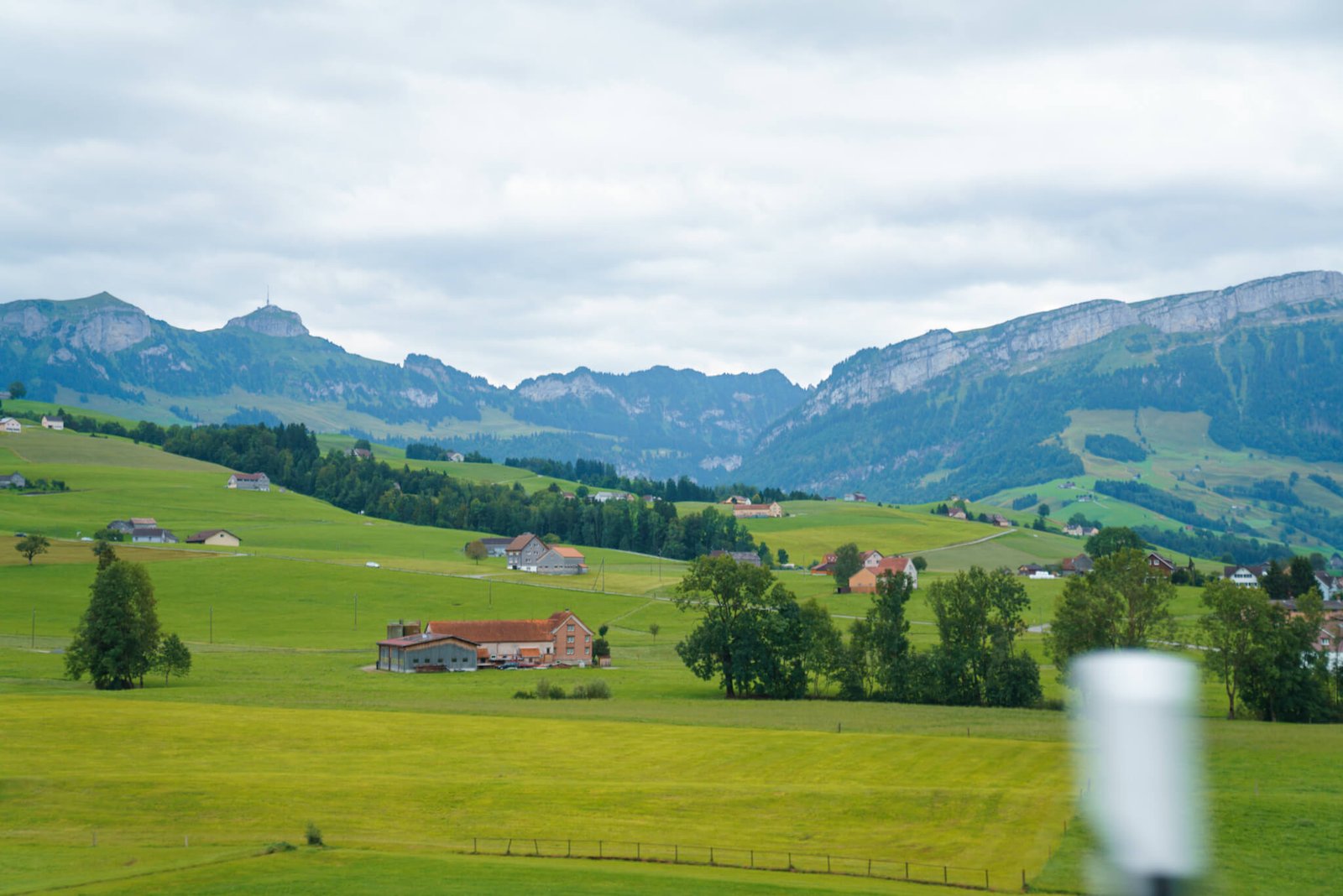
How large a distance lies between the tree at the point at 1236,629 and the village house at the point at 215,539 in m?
128

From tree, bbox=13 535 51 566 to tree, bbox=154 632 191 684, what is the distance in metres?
56.6

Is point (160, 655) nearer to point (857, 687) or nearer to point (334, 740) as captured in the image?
point (334, 740)

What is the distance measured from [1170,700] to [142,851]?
40620 mm

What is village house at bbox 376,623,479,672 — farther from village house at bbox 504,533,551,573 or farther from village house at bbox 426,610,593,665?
village house at bbox 504,533,551,573

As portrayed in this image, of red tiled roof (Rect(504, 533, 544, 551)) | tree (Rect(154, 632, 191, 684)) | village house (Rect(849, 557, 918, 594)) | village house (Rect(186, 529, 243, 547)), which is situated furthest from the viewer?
red tiled roof (Rect(504, 533, 544, 551))

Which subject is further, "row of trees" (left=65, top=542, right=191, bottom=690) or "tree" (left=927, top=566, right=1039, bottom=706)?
"row of trees" (left=65, top=542, right=191, bottom=690)

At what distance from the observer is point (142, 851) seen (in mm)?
38219

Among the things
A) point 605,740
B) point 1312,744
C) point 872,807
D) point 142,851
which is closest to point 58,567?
point 605,740

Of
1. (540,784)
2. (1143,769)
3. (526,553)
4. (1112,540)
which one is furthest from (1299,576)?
(1143,769)

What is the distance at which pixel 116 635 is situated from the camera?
80312 mm

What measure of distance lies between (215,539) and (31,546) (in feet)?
107

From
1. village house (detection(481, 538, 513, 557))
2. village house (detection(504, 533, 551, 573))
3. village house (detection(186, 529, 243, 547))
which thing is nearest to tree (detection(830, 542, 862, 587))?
village house (detection(504, 533, 551, 573))

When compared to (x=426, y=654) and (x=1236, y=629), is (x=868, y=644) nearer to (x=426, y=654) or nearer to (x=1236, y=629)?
(x=1236, y=629)

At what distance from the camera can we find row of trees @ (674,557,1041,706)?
80.7m
